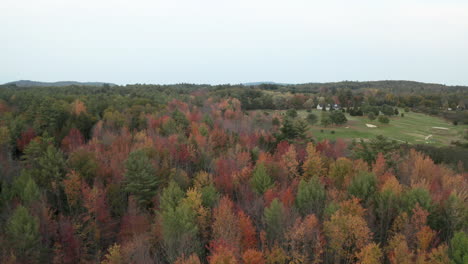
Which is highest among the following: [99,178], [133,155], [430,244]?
[133,155]

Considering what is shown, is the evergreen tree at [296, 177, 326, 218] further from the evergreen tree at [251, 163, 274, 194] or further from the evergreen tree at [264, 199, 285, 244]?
the evergreen tree at [264, 199, 285, 244]

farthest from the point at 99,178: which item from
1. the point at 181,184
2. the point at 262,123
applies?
the point at 262,123

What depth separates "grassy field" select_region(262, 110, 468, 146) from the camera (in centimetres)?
7012

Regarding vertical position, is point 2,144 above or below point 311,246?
above

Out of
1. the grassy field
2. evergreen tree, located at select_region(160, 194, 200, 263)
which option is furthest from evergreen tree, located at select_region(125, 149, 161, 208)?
the grassy field

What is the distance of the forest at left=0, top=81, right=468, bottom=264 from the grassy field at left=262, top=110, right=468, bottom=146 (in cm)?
1426

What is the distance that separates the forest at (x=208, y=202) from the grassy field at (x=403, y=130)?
561 inches

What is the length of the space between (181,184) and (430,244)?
23.7 metres

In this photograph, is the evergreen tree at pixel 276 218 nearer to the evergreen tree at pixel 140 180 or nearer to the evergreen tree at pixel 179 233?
the evergreen tree at pixel 179 233

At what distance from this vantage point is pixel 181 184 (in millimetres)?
34250

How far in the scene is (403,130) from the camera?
3029 inches

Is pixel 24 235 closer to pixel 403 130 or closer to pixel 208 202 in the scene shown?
pixel 208 202

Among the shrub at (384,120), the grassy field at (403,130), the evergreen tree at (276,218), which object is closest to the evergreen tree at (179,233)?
the evergreen tree at (276,218)

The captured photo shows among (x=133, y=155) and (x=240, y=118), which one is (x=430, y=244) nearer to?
(x=133, y=155)
